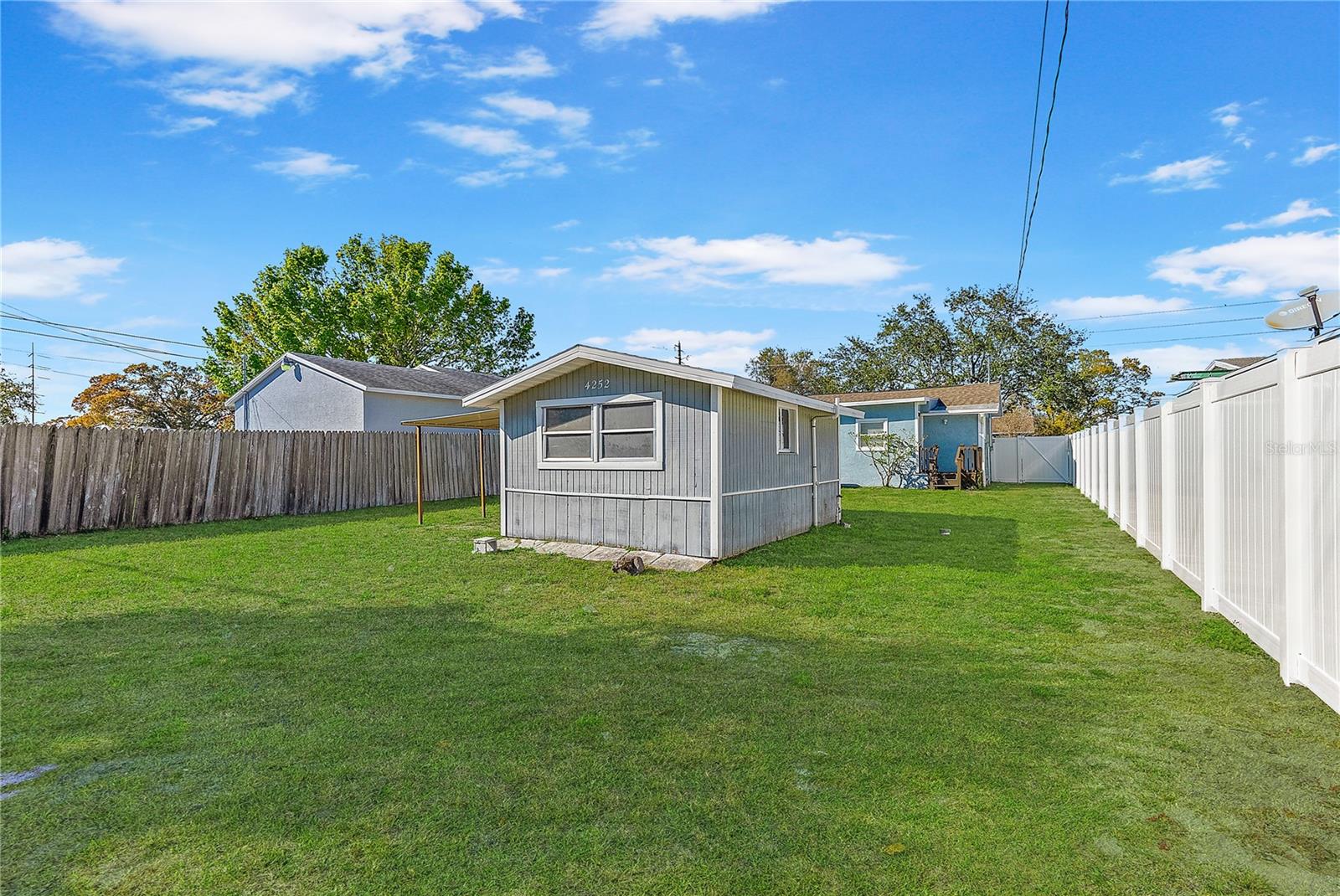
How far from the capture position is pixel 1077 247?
21219 millimetres

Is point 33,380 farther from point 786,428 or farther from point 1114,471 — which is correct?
point 1114,471

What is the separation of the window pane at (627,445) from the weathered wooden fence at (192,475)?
27.9 feet

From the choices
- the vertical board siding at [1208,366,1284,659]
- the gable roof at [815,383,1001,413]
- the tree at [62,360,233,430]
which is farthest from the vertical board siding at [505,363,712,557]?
the tree at [62,360,233,430]

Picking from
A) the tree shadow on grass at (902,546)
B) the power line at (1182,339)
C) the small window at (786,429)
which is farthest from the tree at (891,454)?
the power line at (1182,339)

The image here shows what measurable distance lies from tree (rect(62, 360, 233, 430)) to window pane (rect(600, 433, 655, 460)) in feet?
91.9

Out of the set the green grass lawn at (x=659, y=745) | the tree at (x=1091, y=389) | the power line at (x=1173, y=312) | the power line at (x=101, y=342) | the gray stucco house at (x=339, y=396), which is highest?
the power line at (x=1173, y=312)

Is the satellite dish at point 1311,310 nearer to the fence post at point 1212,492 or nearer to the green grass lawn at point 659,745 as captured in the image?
the fence post at point 1212,492

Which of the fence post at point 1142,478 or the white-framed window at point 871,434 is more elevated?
the white-framed window at point 871,434

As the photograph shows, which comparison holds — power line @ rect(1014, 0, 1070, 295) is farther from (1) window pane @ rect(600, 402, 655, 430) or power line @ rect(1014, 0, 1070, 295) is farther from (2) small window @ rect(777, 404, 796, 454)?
Answer: (1) window pane @ rect(600, 402, 655, 430)

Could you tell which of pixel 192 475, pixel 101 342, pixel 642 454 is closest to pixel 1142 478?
pixel 642 454

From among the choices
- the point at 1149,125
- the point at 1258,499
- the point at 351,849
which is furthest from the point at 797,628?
the point at 1149,125

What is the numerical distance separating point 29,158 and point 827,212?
59.5 ft

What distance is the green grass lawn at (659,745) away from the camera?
7.22ft

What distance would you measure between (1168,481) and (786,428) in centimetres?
486
